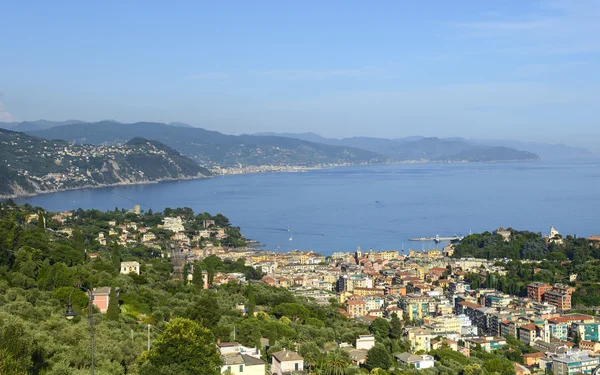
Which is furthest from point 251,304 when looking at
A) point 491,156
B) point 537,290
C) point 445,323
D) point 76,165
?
point 491,156

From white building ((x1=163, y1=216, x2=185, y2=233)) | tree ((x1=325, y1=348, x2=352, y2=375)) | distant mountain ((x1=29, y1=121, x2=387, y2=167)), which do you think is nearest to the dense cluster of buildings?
tree ((x1=325, y1=348, x2=352, y2=375))

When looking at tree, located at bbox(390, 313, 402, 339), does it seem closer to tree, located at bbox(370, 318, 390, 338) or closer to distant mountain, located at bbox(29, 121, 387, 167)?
tree, located at bbox(370, 318, 390, 338)

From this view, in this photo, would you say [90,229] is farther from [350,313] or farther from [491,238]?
[491,238]

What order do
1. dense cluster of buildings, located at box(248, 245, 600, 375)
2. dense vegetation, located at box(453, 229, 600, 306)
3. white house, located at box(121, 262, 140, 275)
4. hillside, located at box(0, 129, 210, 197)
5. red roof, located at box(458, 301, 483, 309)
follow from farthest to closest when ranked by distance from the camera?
hillside, located at box(0, 129, 210, 197)
dense vegetation, located at box(453, 229, 600, 306)
red roof, located at box(458, 301, 483, 309)
white house, located at box(121, 262, 140, 275)
dense cluster of buildings, located at box(248, 245, 600, 375)

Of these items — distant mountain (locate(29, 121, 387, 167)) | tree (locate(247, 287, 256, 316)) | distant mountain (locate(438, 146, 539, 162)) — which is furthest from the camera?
distant mountain (locate(438, 146, 539, 162))

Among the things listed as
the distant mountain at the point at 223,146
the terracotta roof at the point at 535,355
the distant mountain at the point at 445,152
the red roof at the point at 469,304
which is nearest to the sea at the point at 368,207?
the red roof at the point at 469,304

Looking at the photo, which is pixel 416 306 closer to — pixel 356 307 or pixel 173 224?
pixel 356 307
